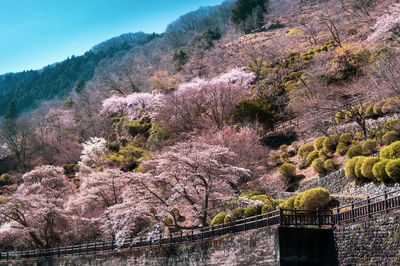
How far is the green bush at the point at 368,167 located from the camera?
19.5 metres

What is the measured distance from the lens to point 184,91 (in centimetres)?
4325

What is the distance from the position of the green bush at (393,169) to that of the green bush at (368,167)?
4.65 feet

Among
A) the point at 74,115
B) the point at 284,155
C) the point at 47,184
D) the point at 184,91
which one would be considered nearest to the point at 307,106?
the point at 284,155

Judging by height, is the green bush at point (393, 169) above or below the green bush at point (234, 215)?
above

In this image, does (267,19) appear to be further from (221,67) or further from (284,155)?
(284,155)

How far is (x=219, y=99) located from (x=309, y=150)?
13.5 metres

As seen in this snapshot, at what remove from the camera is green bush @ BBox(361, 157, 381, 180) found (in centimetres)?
1947

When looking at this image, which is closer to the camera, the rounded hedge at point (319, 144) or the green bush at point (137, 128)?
the rounded hedge at point (319, 144)

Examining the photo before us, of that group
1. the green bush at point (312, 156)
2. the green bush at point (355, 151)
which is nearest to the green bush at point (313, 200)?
the green bush at point (355, 151)

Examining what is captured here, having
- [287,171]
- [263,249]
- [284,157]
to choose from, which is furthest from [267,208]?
[284,157]

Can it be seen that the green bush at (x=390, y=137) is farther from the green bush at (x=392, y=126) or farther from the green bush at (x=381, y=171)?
the green bush at (x=381, y=171)

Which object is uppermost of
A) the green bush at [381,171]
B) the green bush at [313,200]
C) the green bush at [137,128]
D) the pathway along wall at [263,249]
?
the green bush at [137,128]

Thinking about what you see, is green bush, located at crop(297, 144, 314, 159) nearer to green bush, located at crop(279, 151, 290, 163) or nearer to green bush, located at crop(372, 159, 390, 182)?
green bush, located at crop(279, 151, 290, 163)

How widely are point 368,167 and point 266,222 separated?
667 cm
